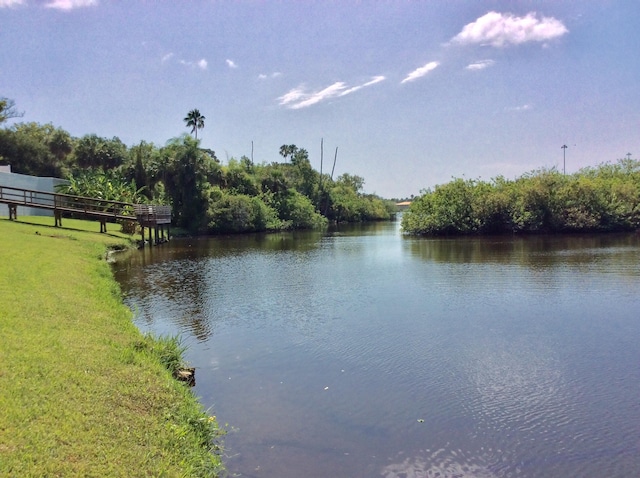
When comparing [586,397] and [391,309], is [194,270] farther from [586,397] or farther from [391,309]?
[586,397]

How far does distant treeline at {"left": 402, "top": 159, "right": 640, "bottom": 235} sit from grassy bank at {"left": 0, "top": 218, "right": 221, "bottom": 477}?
47.3m

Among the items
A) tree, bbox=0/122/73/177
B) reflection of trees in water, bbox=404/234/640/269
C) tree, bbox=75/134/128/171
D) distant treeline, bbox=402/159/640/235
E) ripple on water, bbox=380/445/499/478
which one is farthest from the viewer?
tree, bbox=75/134/128/171

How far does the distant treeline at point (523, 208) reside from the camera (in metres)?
→ 53.8

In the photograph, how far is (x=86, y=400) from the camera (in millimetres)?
6207

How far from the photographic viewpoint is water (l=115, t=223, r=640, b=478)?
6891 millimetres

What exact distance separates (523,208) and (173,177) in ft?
133

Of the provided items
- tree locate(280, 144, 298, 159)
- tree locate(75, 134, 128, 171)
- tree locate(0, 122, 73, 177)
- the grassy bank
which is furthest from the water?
tree locate(280, 144, 298, 159)

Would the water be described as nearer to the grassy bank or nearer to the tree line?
the grassy bank

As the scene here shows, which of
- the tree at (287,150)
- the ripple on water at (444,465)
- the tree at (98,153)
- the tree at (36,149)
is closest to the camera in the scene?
the ripple on water at (444,465)

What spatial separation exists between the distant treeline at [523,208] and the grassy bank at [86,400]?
47323 millimetres

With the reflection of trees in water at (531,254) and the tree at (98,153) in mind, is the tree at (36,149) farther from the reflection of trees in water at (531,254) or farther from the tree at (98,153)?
the reflection of trees in water at (531,254)

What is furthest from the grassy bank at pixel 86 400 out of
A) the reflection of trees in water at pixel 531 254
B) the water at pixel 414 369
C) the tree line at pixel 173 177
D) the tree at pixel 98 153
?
the tree at pixel 98 153

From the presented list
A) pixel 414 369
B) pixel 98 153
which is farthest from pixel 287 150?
pixel 414 369

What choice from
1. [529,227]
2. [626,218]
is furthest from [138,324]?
[626,218]
